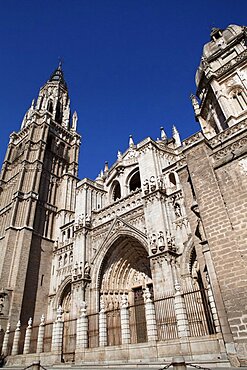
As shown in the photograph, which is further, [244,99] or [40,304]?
[40,304]

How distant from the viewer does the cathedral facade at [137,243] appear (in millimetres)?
8281

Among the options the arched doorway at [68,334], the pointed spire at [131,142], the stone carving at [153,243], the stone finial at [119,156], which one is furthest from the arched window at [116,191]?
the stone carving at [153,243]

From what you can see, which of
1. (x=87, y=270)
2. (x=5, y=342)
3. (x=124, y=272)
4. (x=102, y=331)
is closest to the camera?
(x=102, y=331)

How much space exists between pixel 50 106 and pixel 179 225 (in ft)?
90.8

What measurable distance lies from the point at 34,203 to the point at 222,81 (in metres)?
17.8

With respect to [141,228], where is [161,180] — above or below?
above

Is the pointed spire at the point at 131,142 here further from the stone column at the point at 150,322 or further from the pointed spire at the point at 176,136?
the stone column at the point at 150,322

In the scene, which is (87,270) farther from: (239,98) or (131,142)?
(239,98)

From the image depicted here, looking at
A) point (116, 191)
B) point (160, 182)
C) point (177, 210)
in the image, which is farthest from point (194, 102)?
point (116, 191)

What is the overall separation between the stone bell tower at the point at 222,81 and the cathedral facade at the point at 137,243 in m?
0.08

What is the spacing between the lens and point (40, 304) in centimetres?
2042

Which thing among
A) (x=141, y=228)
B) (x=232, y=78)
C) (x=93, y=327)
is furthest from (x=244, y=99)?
(x=93, y=327)

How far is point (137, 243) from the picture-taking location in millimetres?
16781

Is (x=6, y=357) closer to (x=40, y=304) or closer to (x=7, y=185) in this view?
(x=40, y=304)
